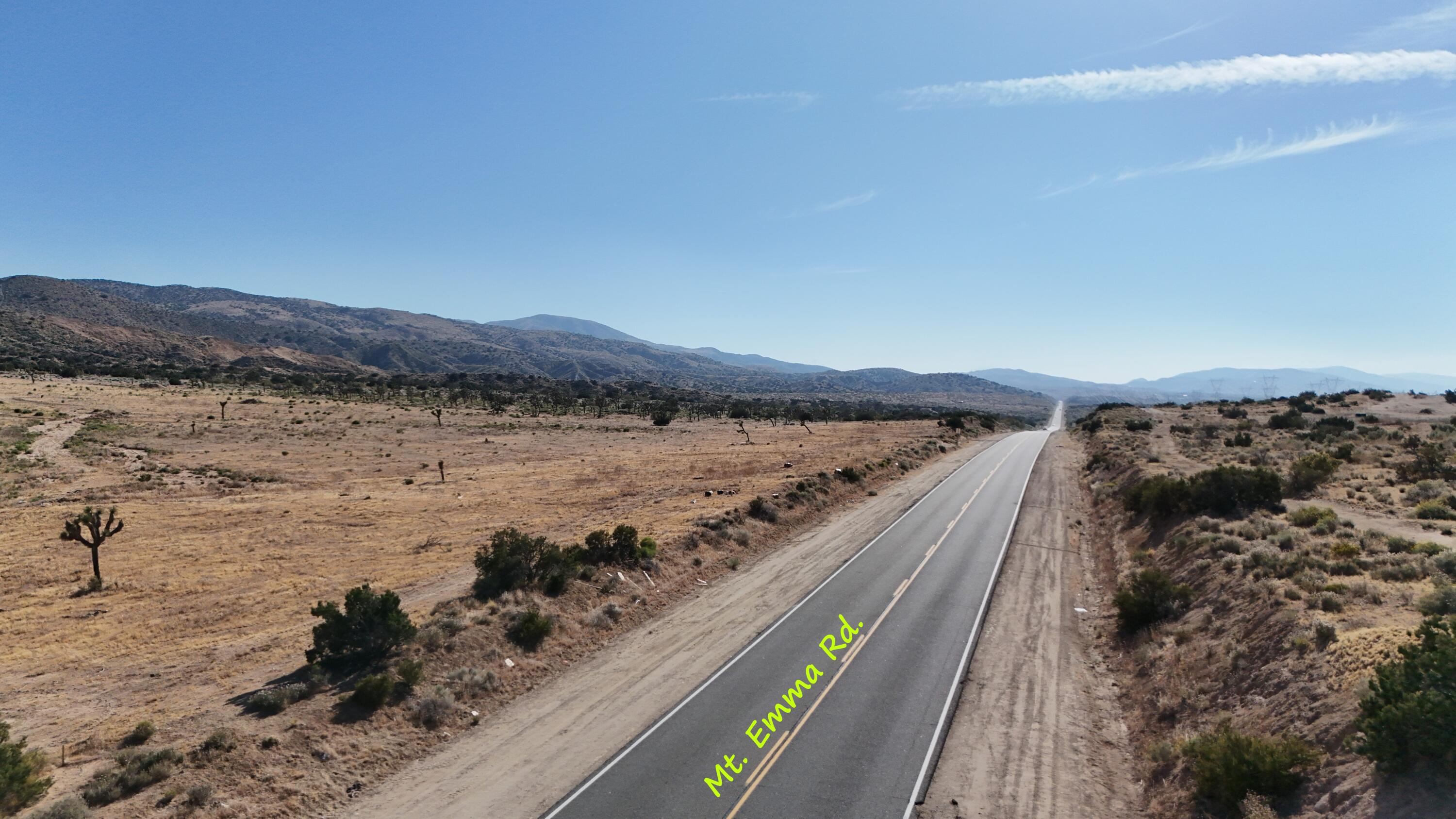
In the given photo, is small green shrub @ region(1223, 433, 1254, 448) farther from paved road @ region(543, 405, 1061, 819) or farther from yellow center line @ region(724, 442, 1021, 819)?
paved road @ region(543, 405, 1061, 819)

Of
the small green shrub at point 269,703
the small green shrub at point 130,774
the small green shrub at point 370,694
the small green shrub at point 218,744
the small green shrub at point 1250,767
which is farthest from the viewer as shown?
the small green shrub at point 370,694

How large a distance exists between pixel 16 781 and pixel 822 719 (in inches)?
531

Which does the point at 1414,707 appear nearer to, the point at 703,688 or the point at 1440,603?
the point at 1440,603

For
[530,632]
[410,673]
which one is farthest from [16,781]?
[530,632]

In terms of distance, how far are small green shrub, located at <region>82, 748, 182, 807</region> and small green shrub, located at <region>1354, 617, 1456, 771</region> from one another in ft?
62.0

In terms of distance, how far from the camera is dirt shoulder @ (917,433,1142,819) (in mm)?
10836

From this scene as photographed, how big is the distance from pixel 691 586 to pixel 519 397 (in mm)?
109959

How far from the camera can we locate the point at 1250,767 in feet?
31.5

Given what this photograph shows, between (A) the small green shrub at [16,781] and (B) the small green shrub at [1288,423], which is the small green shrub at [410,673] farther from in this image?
(B) the small green shrub at [1288,423]

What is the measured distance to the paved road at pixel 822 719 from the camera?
1063cm

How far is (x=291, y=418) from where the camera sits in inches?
2670

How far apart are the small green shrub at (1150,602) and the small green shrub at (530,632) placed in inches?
654

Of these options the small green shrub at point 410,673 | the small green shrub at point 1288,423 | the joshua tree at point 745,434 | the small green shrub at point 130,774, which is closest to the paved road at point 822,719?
the small green shrub at point 410,673

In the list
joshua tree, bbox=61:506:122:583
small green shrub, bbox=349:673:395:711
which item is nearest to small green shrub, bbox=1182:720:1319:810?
small green shrub, bbox=349:673:395:711
